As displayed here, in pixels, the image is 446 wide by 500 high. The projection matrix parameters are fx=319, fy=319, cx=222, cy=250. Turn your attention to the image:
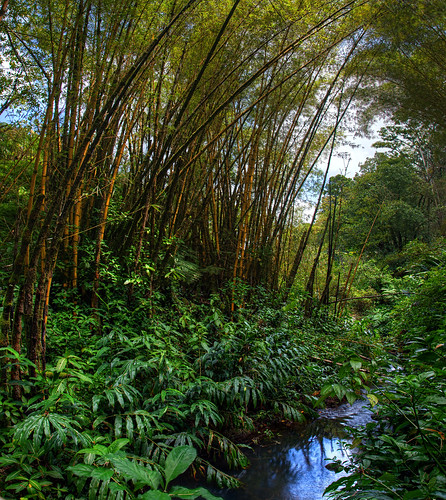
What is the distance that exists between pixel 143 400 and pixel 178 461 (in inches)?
45.7

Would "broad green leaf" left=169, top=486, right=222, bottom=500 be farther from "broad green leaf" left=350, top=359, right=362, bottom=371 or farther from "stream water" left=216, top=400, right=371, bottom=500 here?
"stream water" left=216, top=400, right=371, bottom=500

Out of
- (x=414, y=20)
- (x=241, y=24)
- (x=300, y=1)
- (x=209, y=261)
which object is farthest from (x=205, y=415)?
(x=414, y=20)

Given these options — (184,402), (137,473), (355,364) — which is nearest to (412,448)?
(355,364)


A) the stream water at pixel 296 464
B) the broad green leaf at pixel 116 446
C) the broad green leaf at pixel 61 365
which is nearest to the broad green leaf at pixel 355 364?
the stream water at pixel 296 464

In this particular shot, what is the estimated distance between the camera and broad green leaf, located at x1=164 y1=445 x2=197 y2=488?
737mm

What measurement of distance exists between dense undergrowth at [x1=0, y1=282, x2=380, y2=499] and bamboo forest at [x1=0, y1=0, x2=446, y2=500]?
1 centimetres

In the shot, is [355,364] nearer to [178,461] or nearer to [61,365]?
[178,461]

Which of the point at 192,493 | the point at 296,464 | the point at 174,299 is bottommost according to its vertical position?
the point at 296,464

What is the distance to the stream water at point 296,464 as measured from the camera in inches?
72.7

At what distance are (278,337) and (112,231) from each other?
1.78m

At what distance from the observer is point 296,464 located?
215 centimetres

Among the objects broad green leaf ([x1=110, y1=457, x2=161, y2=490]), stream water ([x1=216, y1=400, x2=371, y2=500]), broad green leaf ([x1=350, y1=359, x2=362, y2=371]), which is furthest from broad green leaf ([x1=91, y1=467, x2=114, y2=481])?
stream water ([x1=216, y1=400, x2=371, y2=500])

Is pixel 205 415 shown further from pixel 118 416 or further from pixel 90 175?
pixel 90 175

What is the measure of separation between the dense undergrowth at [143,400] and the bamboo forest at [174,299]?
13 millimetres
